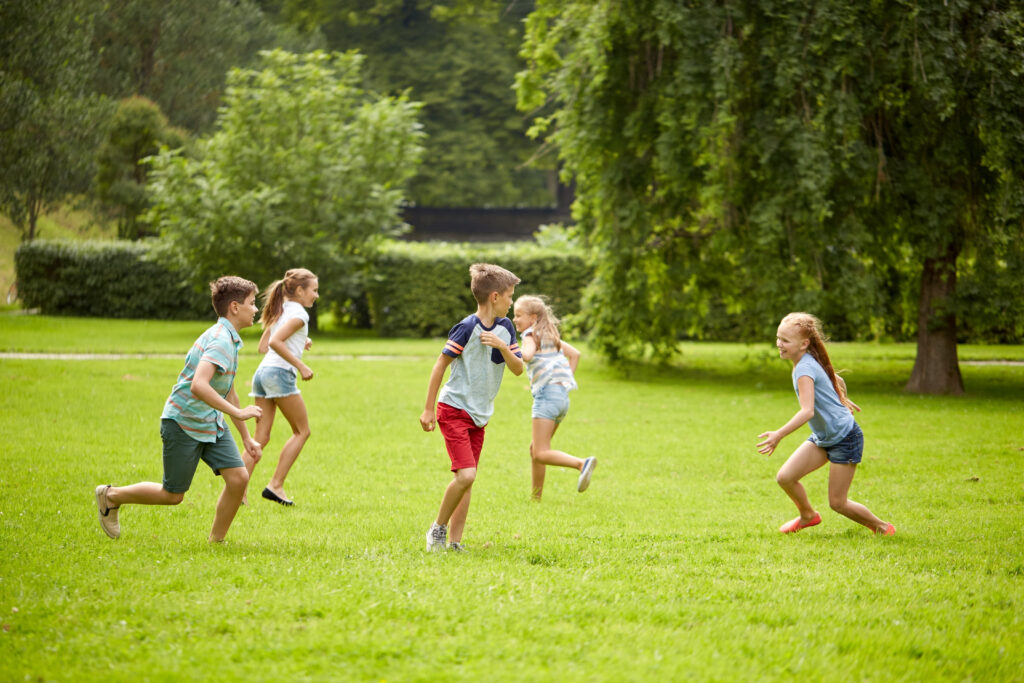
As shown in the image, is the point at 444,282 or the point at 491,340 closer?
the point at 491,340

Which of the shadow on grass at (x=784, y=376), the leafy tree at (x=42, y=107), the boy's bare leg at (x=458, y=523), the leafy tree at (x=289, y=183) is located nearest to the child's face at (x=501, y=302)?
the boy's bare leg at (x=458, y=523)

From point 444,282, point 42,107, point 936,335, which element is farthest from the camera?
point 42,107

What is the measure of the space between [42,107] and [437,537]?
25.9m

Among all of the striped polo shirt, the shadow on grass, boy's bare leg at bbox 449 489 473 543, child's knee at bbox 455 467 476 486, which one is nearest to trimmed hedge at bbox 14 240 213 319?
the shadow on grass

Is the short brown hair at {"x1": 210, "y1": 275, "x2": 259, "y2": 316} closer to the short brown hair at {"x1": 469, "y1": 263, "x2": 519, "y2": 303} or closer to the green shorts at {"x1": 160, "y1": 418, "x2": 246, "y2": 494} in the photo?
the green shorts at {"x1": 160, "y1": 418, "x2": 246, "y2": 494}

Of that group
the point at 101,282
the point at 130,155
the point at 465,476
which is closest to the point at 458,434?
the point at 465,476

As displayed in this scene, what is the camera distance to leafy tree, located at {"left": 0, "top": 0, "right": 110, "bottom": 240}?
84.7 ft

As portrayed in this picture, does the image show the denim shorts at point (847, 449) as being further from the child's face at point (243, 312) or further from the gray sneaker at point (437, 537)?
the child's face at point (243, 312)

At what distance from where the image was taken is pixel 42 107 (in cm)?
2683

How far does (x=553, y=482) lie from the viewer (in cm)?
890

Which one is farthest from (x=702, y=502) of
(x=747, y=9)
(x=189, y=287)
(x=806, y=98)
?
(x=189, y=287)

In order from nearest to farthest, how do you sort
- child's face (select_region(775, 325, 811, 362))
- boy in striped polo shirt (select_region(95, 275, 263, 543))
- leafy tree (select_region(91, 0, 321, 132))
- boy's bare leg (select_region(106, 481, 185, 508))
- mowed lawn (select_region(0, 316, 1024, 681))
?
mowed lawn (select_region(0, 316, 1024, 681)), boy in striped polo shirt (select_region(95, 275, 263, 543)), boy's bare leg (select_region(106, 481, 185, 508)), child's face (select_region(775, 325, 811, 362)), leafy tree (select_region(91, 0, 321, 132))

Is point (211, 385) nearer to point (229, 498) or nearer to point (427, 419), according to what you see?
point (229, 498)

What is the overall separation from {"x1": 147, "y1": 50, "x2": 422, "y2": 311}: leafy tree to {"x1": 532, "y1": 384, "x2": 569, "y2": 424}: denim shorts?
55.0ft
